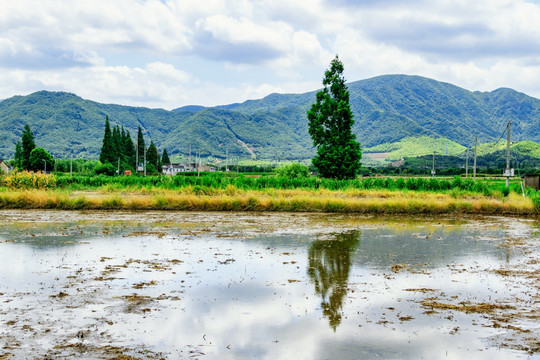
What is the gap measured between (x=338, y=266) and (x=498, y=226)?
12478mm

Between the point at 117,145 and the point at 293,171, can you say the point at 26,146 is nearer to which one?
the point at 117,145

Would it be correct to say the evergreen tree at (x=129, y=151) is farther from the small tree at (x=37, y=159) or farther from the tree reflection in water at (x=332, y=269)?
the tree reflection in water at (x=332, y=269)

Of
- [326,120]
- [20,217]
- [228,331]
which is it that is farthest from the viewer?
[326,120]

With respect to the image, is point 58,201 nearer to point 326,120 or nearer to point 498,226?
point 498,226

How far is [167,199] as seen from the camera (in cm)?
2984

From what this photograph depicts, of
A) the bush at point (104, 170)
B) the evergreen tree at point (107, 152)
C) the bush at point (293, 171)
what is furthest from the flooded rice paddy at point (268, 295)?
the evergreen tree at point (107, 152)

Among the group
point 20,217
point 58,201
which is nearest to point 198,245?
point 20,217

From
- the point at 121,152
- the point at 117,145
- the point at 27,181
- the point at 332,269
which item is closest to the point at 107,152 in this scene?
the point at 117,145

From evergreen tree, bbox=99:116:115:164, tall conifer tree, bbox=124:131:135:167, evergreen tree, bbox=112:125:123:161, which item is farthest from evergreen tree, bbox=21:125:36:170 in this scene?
tall conifer tree, bbox=124:131:135:167

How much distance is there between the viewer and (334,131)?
50875 mm

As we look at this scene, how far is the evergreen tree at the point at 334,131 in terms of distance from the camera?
5000 cm

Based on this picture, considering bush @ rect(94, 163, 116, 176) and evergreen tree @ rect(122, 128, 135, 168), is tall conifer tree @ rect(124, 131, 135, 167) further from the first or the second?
bush @ rect(94, 163, 116, 176)

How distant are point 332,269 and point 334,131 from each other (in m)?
39.0

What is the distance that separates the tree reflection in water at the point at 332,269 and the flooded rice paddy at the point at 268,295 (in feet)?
0.13
